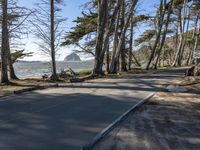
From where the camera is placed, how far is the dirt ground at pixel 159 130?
5305 millimetres

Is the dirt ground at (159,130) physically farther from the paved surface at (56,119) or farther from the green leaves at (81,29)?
the green leaves at (81,29)

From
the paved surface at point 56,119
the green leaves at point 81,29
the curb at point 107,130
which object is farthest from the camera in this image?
the green leaves at point 81,29

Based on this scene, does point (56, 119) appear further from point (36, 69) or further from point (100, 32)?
point (36, 69)

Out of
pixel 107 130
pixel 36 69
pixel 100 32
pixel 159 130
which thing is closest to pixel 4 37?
pixel 100 32

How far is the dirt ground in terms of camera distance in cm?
530

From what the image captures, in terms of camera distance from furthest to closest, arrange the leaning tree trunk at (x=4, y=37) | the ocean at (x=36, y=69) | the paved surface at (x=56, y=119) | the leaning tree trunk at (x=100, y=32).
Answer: the ocean at (x=36, y=69)
the leaning tree trunk at (x=100, y=32)
the leaning tree trunk at (x=4, y=37)
the paved surface at (x=56, y=119)

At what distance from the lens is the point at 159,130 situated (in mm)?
6359


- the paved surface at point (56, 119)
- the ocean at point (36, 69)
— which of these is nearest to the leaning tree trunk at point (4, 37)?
the ocean at point (36, 69)

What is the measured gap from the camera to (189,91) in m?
13.0

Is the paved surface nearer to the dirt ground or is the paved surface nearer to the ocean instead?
the dirt ground

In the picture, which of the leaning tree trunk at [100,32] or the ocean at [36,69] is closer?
the leaning tree trunk at [100,32]

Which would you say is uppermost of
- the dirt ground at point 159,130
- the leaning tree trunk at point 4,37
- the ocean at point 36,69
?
the leaning tree trunk at point 4,37

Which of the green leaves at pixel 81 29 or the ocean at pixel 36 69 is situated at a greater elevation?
the green leaves at pixel 81 29

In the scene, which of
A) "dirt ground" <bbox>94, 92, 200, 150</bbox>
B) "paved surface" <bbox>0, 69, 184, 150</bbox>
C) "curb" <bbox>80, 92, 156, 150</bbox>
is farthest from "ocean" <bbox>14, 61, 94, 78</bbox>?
"dirt ground" <bbox>94, 92, 200, 150</bbox>
